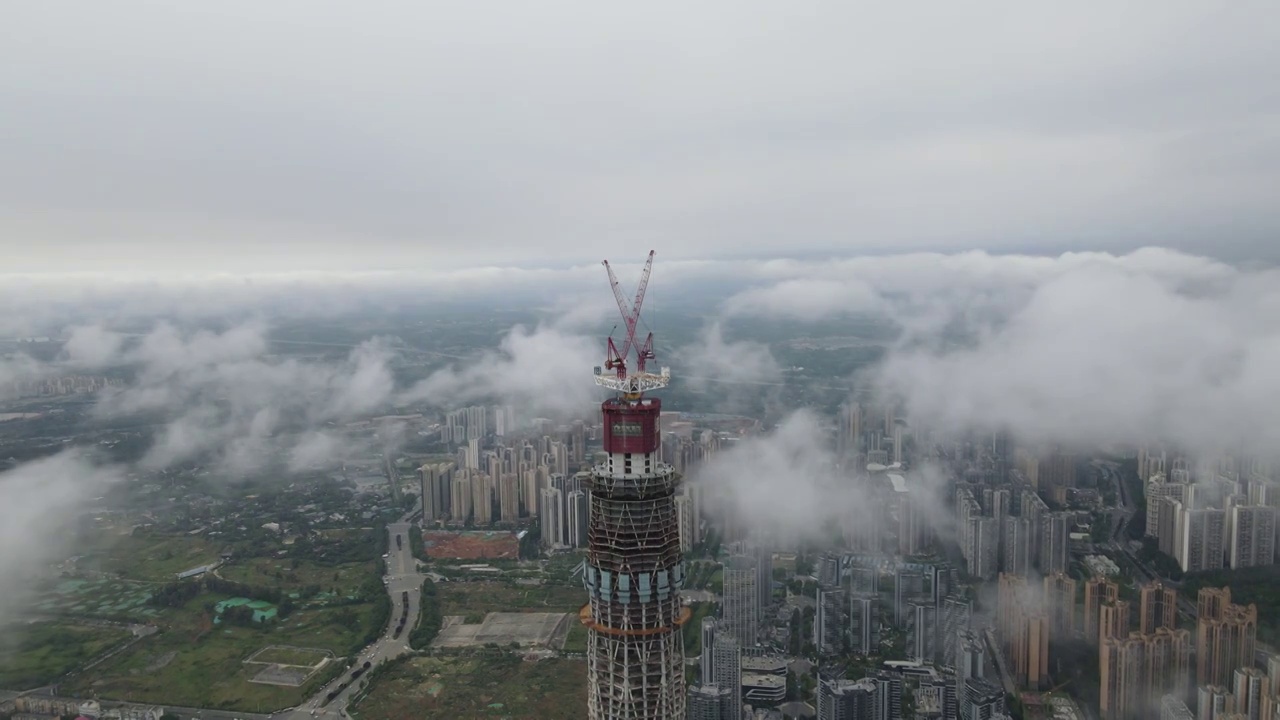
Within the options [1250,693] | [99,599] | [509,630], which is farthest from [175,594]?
[1250,693]

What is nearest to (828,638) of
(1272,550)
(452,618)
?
(452,618)

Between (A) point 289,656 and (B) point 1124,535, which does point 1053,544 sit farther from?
(A) point 289,656

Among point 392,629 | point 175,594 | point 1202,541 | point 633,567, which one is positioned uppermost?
point 633,567

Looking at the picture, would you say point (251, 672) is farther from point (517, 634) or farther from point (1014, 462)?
point (1014, 462)

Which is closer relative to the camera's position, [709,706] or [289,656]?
[709,706]

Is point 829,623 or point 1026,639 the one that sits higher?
point 1026,639

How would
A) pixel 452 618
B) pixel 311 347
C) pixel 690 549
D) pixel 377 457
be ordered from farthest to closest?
pixel 311 347, pixel 377 457, pixel 690 549, pixel 452 618
